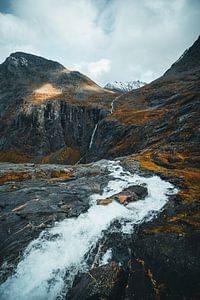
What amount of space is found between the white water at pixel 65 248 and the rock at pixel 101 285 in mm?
1205

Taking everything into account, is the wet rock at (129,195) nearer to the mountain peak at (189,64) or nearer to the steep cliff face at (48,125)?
the steep cliff face at (48,125)

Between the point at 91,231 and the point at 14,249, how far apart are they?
5.05 meters

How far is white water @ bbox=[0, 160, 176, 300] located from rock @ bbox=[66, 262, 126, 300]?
3.95ft

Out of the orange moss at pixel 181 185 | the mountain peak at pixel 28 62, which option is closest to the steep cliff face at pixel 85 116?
the mountain peak at pixel 28 62

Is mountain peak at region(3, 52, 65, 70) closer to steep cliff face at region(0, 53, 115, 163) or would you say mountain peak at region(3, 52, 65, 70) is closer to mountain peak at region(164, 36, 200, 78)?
steep cliff face at region(0, 53, 115, 163)

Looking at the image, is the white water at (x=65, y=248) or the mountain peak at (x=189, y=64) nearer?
the white water at (x=65, y=248)

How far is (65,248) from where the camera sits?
1366 centimetres

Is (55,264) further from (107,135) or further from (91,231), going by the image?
(107,135)

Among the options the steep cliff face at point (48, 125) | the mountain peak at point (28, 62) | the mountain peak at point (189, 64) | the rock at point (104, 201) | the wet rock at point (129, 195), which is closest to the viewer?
the rock at point (104, 201)

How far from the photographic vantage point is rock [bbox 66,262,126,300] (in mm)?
9578

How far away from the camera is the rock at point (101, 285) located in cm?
958

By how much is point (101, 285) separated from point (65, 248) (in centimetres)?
440

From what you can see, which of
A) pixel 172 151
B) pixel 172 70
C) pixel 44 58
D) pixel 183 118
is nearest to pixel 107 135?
pixel 183 118

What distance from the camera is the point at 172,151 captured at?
33.4 metres
